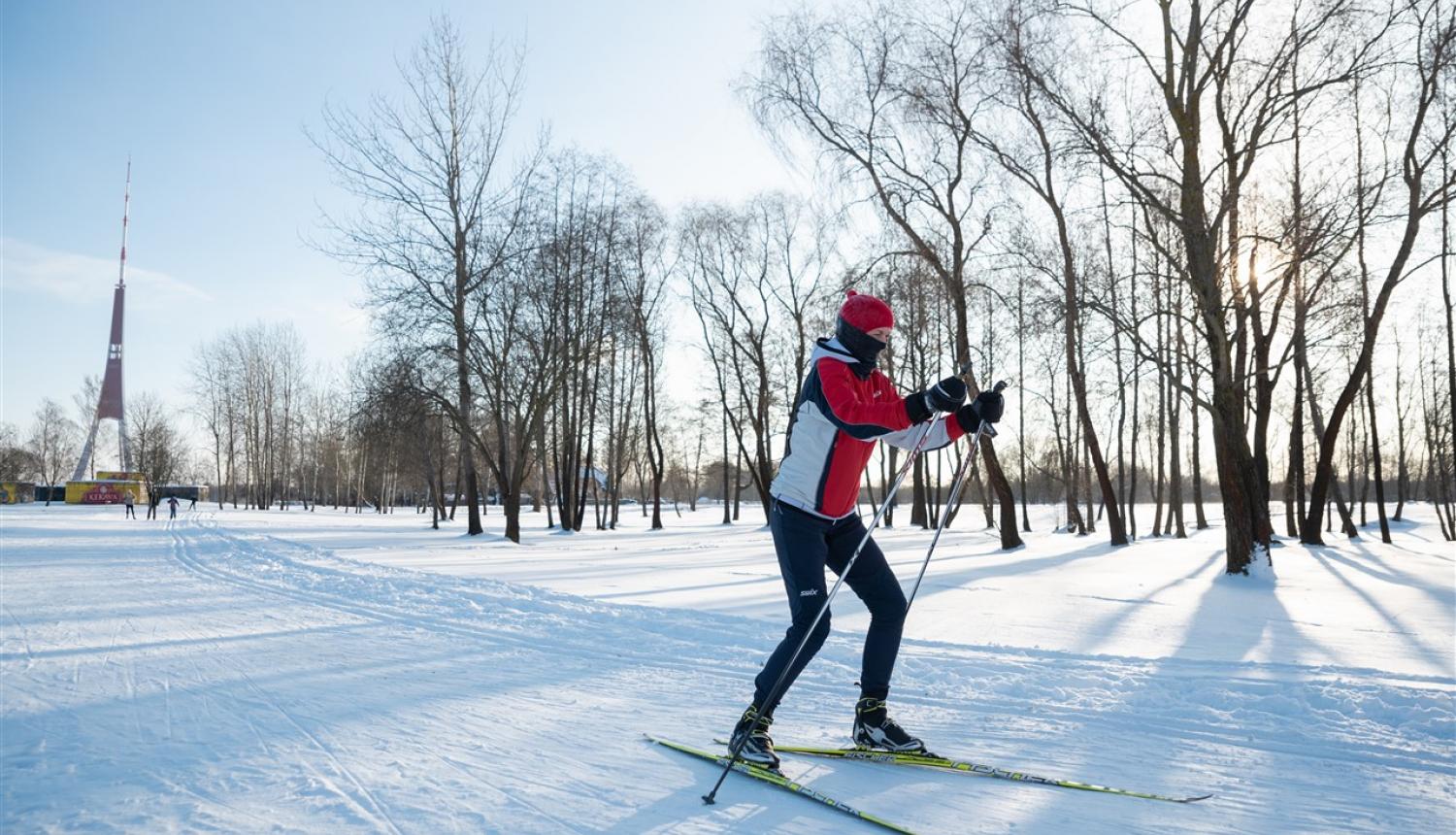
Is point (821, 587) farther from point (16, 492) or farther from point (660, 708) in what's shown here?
point (16, 492)

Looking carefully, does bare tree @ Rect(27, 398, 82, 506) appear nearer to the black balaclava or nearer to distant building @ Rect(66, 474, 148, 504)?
distant building @ Rect(66, 474, 148, 504)

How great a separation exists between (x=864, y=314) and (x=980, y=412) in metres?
0.67

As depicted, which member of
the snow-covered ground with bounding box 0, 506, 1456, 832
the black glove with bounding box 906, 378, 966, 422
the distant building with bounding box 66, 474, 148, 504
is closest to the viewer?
the snow-covered ground with bounding box 0, 506, 1456, 832

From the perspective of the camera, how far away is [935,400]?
3387mm

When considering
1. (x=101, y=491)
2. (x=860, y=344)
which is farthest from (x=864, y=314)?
(x=101, y=491)

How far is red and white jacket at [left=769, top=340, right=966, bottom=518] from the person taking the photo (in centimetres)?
340

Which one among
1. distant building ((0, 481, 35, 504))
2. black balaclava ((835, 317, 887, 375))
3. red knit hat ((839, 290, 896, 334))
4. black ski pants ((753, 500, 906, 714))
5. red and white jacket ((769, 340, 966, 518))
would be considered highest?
red knit hat ((839, 290, 896, 334))

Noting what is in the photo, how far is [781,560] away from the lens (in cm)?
376

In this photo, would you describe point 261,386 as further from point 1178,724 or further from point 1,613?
point 1178,724

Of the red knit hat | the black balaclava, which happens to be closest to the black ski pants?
the black balaclava

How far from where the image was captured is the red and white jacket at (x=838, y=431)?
3404 millimetres

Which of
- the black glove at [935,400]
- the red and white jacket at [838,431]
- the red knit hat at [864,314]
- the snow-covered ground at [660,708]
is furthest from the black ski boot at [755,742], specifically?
the red knit hat at [864,314]

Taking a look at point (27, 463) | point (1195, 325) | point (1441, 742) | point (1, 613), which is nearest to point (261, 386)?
point (27, 463)

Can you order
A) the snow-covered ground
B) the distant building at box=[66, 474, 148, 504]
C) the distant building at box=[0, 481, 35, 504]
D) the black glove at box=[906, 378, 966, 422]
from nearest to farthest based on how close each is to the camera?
the snow-covered ground < the black glove at box=[906, 378, 966, 422] < the distant building at box=[66, 474, 148, 504] < the distant building at box=[0, 481, 35, 504]
